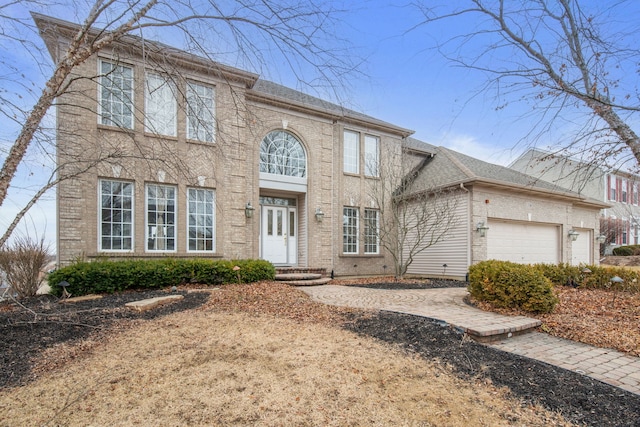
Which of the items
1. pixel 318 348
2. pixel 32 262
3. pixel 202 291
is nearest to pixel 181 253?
pixel 202 291

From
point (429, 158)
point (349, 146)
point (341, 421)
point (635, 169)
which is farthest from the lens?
point (429, 158)

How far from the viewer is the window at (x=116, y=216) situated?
28.4 ft

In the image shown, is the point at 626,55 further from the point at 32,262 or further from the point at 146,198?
the point at 32,262

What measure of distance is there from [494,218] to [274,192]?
7453 millimetres

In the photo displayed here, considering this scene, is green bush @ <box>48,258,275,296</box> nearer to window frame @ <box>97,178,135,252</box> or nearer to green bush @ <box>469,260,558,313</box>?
window frame @ <box>97,178,135,252</box>

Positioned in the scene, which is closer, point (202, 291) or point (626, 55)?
point (626, 55)

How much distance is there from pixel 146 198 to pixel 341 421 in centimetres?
845

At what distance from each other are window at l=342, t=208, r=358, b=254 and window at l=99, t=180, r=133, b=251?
684 cm

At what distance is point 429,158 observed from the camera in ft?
47.5

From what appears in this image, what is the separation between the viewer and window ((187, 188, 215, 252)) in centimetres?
975

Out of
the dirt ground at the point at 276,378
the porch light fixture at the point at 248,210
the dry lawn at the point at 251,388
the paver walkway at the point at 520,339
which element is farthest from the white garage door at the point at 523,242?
the dry lawn at the point at 251,388

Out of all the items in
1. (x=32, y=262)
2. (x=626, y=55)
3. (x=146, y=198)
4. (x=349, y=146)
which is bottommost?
(x=32, y=262)

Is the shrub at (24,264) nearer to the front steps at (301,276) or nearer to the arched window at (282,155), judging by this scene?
the front steps at (301,276)

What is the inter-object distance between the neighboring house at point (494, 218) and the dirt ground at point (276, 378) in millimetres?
7246
